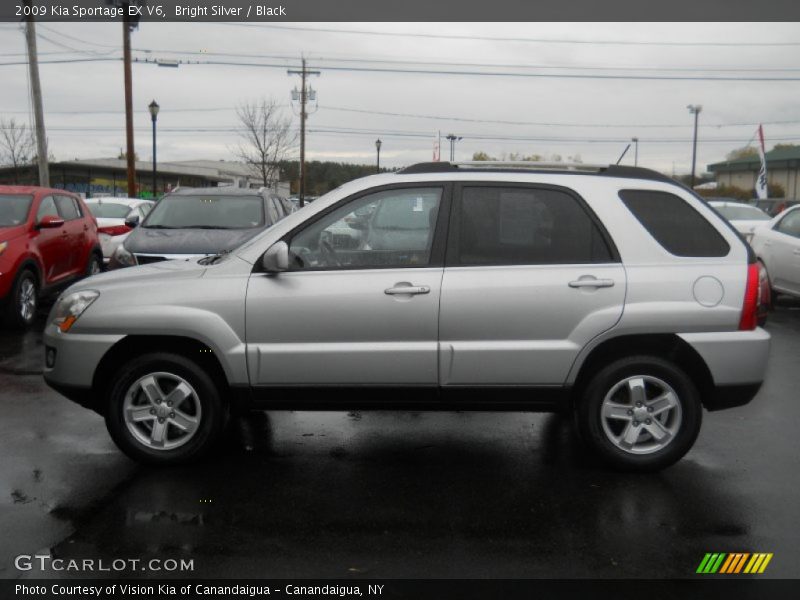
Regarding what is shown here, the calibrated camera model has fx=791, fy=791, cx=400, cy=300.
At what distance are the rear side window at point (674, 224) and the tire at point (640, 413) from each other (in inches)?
28.4

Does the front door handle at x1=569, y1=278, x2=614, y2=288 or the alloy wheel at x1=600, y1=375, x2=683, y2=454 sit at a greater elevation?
the front door handle at x1=569, y1=278, x2=614, y2=288

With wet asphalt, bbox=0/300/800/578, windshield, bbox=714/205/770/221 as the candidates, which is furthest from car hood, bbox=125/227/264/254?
windshield, bbox=714/205/770/221

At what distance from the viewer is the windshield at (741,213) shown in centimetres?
1838

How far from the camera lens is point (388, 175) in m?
5.09

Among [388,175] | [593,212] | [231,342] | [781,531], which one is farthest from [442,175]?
[781,531]

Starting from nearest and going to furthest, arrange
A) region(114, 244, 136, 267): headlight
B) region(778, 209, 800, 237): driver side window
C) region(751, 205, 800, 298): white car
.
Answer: region(114, 244, 136, 267): headlight, region(751, 205, 800, 298): white car, region(778, 209, 800, 237): driver side window

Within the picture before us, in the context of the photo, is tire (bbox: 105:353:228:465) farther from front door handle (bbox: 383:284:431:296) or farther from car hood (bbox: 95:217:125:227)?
car hood (bbox: 95:217:125:227)

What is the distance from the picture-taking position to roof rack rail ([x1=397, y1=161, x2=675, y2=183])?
510cm

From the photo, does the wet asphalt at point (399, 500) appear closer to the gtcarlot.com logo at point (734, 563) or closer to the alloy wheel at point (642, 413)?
the gtcarlot.com logo at point (734, 563)

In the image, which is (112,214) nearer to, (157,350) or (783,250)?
(783,250)

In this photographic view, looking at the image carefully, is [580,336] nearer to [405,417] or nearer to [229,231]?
[405,417]

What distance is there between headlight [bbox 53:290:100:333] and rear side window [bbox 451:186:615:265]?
7.68ft

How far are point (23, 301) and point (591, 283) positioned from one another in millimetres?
7974
